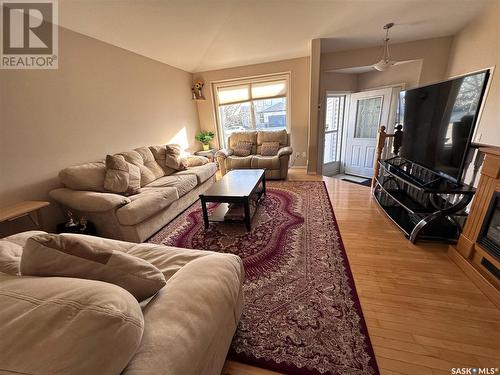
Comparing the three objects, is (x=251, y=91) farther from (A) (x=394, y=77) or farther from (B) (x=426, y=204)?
(B) (x=426, y=204)

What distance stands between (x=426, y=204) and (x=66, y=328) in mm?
2972

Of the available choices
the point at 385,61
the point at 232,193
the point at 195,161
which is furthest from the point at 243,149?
the point at 385,61

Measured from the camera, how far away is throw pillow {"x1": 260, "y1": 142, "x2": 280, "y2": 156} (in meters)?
4.41

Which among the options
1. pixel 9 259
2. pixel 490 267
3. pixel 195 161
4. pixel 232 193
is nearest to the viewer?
pixel 9 259

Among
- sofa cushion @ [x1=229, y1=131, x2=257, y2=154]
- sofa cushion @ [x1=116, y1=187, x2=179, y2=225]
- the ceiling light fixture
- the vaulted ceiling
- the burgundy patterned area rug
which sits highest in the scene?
the vaulted ceiling

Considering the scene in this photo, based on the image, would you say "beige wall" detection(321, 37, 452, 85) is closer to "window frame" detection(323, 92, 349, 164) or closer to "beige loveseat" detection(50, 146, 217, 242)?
"window frame" detection(323, 92, 349, 164)

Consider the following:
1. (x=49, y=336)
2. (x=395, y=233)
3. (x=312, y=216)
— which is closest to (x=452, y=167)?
(x=395, y=233)

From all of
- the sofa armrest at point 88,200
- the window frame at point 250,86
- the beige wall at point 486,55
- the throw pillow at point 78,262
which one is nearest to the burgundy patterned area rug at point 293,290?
the sofa armrest at point 88,200

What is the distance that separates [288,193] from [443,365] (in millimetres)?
2535

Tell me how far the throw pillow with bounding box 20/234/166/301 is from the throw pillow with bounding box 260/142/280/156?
12.6 feet

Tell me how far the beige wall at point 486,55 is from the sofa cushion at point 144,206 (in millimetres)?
4050

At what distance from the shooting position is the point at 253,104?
515 centimetres

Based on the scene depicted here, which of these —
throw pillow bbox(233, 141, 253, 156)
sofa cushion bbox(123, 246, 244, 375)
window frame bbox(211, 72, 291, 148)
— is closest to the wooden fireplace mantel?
sofa cushion bbox(123, 246, 244, 375)

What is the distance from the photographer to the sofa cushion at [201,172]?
133 inches
